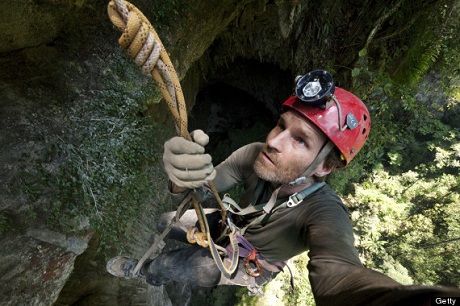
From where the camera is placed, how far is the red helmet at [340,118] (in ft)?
6.46

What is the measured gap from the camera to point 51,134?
100 inches

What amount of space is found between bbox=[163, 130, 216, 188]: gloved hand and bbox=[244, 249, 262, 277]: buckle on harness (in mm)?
1148

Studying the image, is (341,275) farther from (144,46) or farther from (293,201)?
(144,46)

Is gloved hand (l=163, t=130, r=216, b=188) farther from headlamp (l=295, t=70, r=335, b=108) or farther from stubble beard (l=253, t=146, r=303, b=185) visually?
headlamp (l=295, t=70, r=335, b=108)

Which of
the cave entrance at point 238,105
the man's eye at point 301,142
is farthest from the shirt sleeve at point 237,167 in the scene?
the cave entrance at point 238,105

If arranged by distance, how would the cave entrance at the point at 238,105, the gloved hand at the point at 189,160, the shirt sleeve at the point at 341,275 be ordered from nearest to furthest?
the shirt sleeve at the point at 341,275
the gloved hand at the point at 189,160
the cave entrance at the point at 238,105

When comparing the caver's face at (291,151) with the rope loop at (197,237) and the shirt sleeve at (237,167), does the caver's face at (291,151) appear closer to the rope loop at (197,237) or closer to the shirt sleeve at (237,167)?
the shirt sleeve at (237,167)

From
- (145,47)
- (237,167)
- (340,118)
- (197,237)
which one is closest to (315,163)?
(340,118)

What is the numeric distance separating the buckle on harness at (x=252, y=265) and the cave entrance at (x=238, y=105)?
536cm

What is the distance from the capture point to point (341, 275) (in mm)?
1241

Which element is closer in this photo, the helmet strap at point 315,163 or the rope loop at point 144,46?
the rope loop at point 144,46

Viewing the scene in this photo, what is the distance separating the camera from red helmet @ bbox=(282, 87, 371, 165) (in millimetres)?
1970

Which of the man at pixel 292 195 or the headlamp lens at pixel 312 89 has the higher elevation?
the headlamp lens at pixel 312 89

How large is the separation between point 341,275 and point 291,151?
0.94 metres
